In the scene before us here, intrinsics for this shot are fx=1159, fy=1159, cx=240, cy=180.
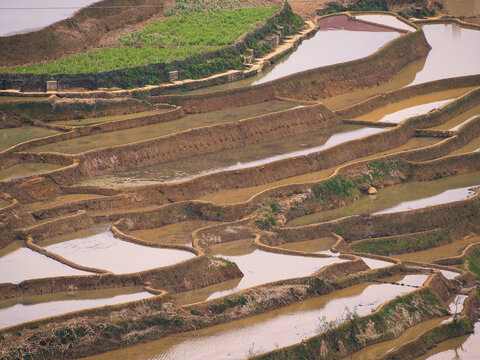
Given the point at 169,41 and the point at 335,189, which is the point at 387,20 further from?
the point at 335,189

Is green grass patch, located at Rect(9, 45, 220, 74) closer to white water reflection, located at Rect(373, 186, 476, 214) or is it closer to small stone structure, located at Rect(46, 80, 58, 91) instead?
small stone structure, located at Rect(46, 80, 58, 91)

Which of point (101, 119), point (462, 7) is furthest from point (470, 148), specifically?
point (462, 7)

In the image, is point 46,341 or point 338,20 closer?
point 46,341

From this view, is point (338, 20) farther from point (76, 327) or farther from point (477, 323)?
point (76, 327)

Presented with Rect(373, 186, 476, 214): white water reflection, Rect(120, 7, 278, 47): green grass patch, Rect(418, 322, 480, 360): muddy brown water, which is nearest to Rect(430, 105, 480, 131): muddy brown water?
Rect(373, 186, 476, 214): white water reflection

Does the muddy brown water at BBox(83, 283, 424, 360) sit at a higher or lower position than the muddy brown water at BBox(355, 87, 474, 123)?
lower

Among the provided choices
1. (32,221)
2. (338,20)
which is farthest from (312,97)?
(32,221)
